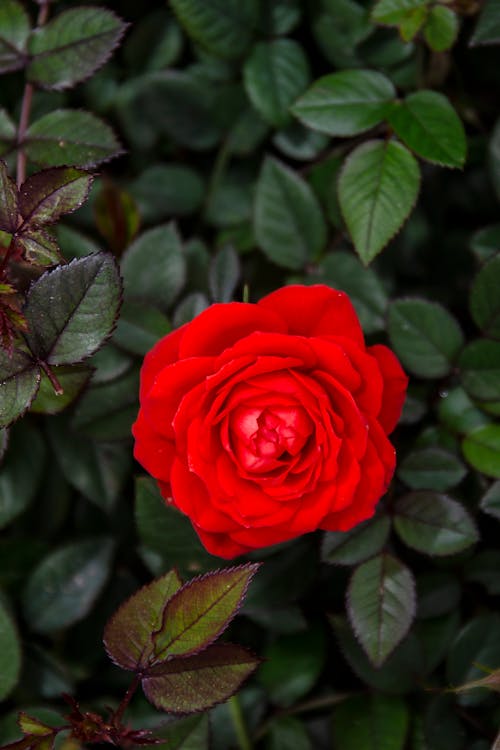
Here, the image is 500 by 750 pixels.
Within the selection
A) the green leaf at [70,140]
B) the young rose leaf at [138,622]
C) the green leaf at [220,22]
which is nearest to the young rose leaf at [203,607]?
the young rose leaf at [138,622]

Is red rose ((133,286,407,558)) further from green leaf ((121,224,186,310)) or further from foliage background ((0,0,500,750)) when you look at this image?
green leaf ((121,224,186,310))

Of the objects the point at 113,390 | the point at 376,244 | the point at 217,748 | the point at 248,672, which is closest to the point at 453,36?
the point at 376,244

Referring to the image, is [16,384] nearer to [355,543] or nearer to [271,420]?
[271,420]

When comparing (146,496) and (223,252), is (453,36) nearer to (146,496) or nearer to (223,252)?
(223,252)

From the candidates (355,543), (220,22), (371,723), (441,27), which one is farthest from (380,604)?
(220,22)

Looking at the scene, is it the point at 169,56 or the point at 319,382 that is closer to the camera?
the point at 319,382

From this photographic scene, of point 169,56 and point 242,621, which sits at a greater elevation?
point 169,56

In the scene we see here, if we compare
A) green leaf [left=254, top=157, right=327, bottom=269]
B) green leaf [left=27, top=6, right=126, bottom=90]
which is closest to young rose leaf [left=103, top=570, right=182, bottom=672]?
green leaf [left=254, top=157, right=327, bottom=269]
